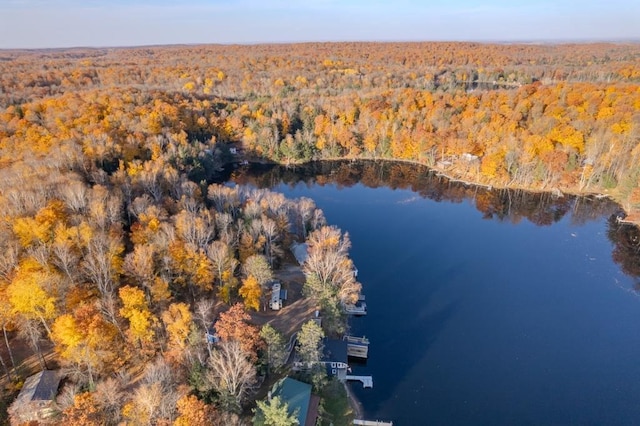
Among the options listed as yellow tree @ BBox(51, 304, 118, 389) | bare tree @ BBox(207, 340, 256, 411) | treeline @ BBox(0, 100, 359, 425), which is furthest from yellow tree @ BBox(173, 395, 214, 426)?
yellow tree @ BBox(51, 304, 118, 389)

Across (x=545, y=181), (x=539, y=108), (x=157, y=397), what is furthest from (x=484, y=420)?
(x=539, y=108)

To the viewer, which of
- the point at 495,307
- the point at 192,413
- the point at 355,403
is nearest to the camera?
the point at 192,413

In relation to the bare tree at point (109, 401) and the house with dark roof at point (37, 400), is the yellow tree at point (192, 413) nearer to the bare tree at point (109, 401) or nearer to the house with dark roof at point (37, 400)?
the bare tree at point (109, 401)

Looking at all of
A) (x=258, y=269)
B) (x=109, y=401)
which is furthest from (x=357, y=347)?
(x=109, y=401)

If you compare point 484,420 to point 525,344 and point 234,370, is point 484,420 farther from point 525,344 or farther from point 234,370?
point 234,370

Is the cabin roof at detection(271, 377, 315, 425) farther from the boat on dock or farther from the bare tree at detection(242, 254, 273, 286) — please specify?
the boat on dock

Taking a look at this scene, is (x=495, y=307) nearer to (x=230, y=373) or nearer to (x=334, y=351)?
(x=334, y=351)

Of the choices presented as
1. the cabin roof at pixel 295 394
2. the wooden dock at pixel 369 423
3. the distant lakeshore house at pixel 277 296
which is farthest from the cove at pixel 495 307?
the distant lakeshore house at pixel 277 296
